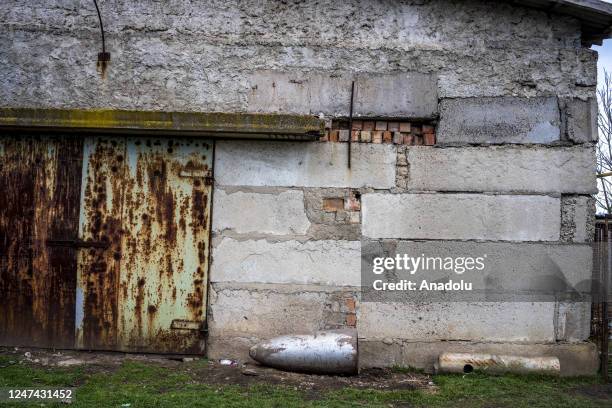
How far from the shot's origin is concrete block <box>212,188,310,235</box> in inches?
204

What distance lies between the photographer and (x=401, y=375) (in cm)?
498

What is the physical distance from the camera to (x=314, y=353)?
15.8 feet

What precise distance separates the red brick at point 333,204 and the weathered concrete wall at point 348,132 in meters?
0.02

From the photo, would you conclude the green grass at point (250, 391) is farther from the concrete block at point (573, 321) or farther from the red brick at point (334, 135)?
the red brick at point (334, 135)

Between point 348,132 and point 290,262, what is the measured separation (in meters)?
1.33

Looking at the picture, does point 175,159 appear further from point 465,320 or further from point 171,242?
point 465,320

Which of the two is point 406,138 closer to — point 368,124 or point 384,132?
Result: point 384,132

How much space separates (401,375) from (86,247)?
312cm

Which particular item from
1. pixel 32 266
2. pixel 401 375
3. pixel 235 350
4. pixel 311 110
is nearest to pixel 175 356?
pixel 235 350

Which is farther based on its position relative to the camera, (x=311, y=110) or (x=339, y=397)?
(x=311, y=110)

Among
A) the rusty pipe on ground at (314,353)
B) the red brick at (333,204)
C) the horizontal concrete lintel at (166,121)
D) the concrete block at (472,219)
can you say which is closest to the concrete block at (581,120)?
the concrete block at (472,219)

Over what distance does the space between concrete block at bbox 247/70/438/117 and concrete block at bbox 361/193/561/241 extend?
891 mm

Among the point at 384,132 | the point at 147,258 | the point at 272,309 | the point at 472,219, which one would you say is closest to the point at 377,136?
the point at 384,132

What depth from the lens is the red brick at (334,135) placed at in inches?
206
